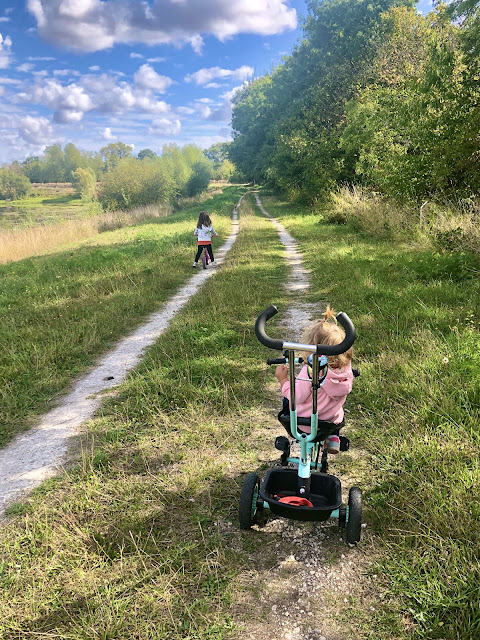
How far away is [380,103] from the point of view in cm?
1823

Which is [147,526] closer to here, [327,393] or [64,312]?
[327,393]

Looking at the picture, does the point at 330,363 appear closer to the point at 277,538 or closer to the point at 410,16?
the point at 277,538

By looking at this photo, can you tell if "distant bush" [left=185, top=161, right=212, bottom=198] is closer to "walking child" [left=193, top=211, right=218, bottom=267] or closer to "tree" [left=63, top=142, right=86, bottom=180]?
"walking child" [left=193, top=211, right=218, bottom=267]

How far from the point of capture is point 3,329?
712cm

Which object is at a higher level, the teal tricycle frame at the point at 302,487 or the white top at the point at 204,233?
the white top at the point at 204,233

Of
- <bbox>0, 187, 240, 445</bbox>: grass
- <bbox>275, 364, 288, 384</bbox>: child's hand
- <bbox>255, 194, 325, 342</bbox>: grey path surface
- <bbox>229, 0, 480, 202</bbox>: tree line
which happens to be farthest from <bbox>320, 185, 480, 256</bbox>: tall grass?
<bbox>275, 364, 288, 384</bbox>: child's hand

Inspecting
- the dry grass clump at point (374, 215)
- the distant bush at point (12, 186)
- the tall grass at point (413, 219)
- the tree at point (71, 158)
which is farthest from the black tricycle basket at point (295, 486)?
the tree at point (71, 158)

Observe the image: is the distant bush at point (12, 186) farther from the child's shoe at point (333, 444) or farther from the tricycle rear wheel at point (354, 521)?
the tricycle rear wheel at point (354, 521)

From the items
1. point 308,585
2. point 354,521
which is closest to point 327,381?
point 354,521

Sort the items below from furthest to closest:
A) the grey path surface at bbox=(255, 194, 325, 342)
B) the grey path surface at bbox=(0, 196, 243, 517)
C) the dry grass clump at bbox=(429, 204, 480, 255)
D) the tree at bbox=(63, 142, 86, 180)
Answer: the tree at bbox=(63, 142, 86, 180), the dry grass clump at bbox=(429, 204, 480, 255), the grey path surface at bbox=(255, 194, 325, 342), the grey path surface at bbox=(0, 196, 243, 517)

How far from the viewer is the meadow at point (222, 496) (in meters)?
2.15

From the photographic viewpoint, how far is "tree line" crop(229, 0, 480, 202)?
29.3 feet

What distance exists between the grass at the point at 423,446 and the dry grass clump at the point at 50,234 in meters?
17.5

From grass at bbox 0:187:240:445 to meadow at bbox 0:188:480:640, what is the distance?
15 cm
